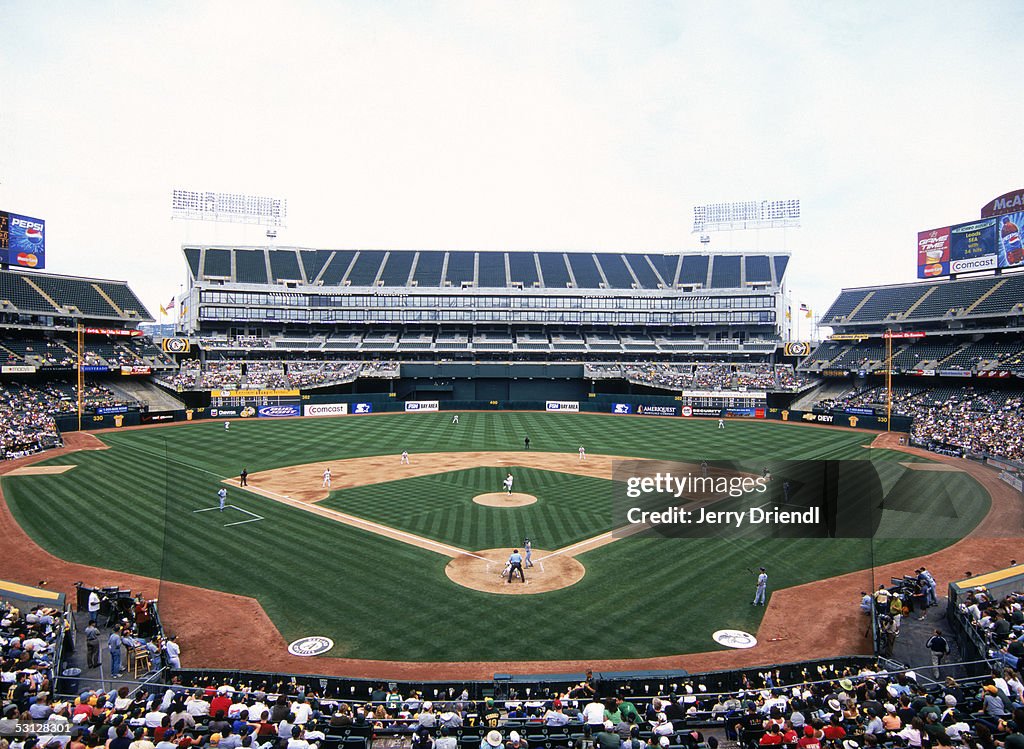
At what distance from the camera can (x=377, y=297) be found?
9419cm

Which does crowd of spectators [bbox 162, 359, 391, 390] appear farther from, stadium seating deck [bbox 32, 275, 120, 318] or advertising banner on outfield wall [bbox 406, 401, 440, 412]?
stadium seating deck [bbox 32, 275, 120, 318]

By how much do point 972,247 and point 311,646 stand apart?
80.7 meters

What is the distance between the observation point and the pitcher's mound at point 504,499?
97.2 feet

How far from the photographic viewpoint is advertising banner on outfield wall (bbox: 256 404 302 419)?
68125 mm

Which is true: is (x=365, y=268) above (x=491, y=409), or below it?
above

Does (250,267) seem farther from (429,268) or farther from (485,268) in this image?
(485,268)

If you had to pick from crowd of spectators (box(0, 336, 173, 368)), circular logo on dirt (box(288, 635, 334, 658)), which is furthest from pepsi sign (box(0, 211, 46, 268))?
circular logo on dirt (box(288, 635, 334, 658))

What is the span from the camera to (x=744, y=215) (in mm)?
107375

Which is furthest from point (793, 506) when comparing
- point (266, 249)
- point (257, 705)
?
point (266, 249)

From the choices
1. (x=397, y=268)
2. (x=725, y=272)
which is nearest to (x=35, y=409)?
(x=397, y=268)

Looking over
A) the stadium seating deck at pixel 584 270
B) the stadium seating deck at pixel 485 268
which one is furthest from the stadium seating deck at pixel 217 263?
the stadium seating deck at pixel 584 270

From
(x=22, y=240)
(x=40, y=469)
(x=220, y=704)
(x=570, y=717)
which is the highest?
(x=22, y=240)

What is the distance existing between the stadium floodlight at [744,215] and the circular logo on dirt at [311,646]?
109 metres

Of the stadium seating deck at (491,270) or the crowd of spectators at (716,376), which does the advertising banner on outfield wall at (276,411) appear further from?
the crowd of spectators at (716,376)
